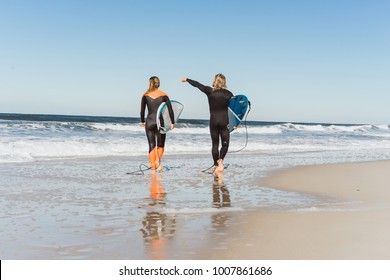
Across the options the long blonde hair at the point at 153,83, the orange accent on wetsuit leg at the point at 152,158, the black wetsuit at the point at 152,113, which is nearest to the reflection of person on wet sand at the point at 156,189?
the orange accent on wetsuit leg at the point at 152,158

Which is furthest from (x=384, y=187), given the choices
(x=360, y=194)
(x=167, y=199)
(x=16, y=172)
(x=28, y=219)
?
(x=16, y=172)

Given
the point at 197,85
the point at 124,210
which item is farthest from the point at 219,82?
the point at 124,210

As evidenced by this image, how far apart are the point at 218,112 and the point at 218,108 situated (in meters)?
0.08

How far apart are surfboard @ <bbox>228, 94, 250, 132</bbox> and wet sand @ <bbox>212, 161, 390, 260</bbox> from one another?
11.4ft

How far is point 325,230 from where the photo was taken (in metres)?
4.18

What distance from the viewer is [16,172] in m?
8.77

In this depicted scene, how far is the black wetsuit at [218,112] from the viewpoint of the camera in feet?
29.9

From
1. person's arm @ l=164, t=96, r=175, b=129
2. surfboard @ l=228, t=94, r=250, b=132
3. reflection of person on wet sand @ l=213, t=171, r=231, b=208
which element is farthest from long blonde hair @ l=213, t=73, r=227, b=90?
reflection of person on wet sand @ l=213, t=171, r=231, b=208

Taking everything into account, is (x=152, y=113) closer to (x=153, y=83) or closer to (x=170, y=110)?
(x=170, y=110)

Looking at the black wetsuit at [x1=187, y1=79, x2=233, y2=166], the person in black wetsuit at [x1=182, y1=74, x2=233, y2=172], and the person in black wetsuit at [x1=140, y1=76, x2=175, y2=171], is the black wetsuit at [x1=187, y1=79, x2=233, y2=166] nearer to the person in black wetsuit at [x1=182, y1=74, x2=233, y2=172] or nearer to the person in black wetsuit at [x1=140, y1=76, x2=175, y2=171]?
the person in black wetsuit at [x1=182, y1=74, x2=233, y2=172]

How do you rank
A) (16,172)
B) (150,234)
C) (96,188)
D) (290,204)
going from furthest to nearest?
(16,172)
(96,188)
(290,204)
(150,234)

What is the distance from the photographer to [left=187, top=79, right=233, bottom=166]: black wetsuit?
359 inches
